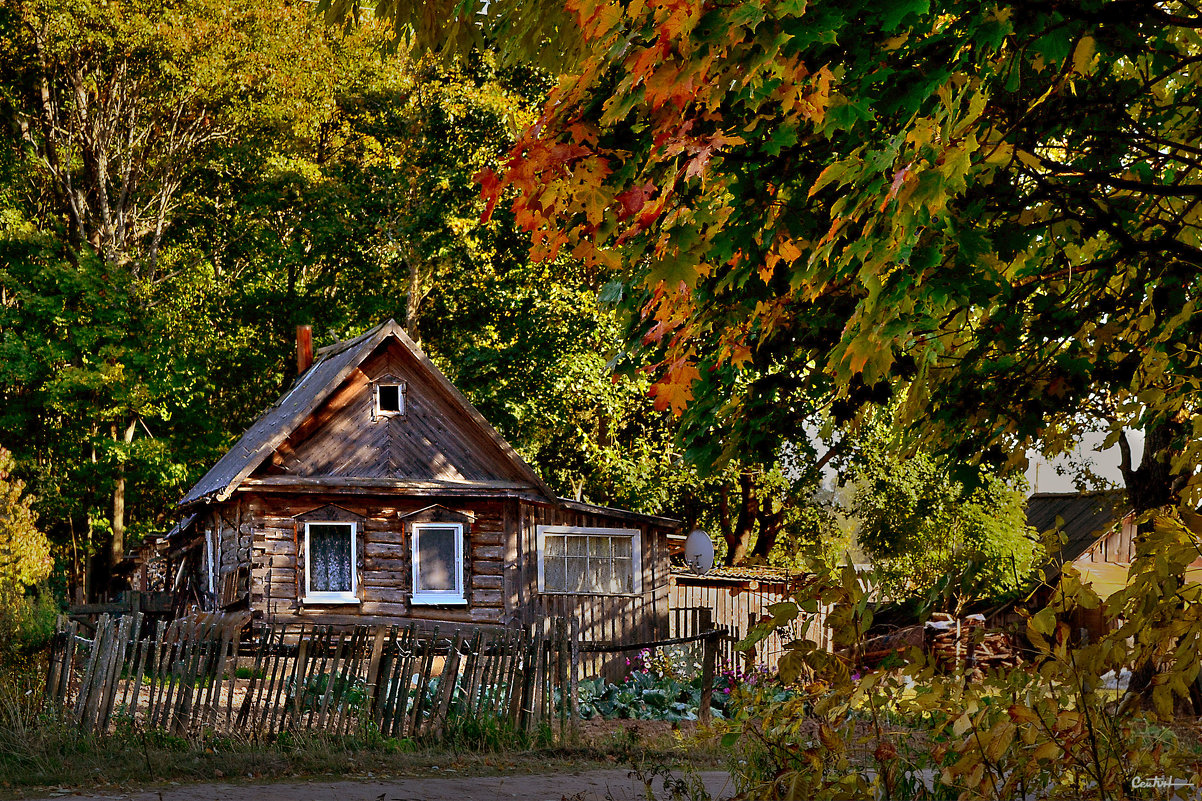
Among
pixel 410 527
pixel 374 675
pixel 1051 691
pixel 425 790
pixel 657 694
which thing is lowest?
pixel 657 694

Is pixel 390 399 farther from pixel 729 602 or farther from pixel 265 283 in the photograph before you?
pixel 265 283

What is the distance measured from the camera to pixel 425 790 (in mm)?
9484

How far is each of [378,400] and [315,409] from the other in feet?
4.38

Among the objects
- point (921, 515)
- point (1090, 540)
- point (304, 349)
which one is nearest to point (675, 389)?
point (304, 349)

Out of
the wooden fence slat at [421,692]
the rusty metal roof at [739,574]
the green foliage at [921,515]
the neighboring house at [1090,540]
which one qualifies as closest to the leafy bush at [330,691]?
the wooden fence slat at [421,692]

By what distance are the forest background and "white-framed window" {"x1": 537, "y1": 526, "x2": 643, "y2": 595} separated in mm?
4089

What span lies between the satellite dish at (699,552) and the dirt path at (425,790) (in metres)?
15.4

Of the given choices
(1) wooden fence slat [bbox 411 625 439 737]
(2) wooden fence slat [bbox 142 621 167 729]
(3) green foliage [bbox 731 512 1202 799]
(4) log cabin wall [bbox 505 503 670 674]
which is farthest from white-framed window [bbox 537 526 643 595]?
(3) green foliage [bbox 731 512 1202 799]

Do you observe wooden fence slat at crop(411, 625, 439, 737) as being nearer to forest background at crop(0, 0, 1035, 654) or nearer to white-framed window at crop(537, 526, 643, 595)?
white-framed window at crop(537, 526, 643, 595)

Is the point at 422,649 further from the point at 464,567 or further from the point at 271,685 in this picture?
the point at 464,567

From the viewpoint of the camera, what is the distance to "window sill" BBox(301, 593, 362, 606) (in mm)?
21562

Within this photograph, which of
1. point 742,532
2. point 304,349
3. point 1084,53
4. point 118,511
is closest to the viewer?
point 1084,53

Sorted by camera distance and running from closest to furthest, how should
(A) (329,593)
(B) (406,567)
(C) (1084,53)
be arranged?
(C) (1084,53)
(A) (329,593)
(B) (406,567)

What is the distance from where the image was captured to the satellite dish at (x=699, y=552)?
1021 inches
